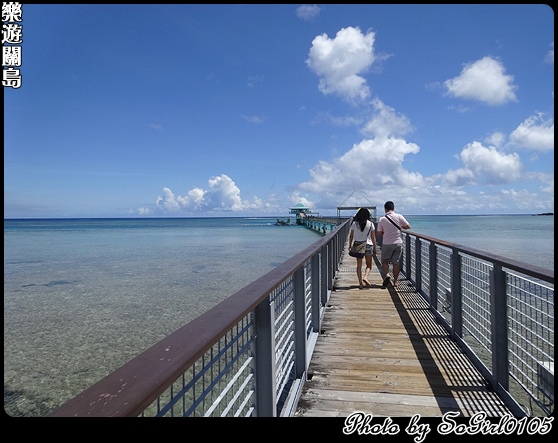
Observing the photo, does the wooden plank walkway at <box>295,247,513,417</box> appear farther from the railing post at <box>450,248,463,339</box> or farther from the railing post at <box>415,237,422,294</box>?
the railing post at <box>415,237,422,294</box>

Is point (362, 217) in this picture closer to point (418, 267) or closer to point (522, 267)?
point (418, 267)

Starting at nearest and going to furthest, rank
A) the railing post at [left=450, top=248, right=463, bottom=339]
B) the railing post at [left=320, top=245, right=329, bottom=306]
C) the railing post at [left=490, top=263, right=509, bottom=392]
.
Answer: the railing post at [left=490, top=263, right=509, bottom=392] < the railing post at [left=450, top=248, right=463, bottom=339] < the railing post at [left=320, top=245, right=329, bottom=306]

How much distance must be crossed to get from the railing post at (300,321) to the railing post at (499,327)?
159 centimetres

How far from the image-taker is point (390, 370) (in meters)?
3.31

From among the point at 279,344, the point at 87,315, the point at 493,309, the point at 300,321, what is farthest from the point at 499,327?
the point at 87,315

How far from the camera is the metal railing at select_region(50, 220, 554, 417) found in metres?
0.91

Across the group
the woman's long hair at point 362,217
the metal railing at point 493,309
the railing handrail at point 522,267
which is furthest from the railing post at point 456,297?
the woman's long hair at point 362,217

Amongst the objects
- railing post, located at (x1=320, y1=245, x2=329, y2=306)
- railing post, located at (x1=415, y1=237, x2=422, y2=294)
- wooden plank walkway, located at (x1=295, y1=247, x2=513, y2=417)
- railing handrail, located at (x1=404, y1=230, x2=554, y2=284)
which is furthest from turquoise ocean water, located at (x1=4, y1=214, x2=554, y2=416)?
railing handrail, located at (x1=404, y1=230, x2=554, y2=284)

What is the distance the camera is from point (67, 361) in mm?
6668

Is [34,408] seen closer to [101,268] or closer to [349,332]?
[349,332]

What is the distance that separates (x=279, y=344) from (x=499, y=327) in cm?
187
